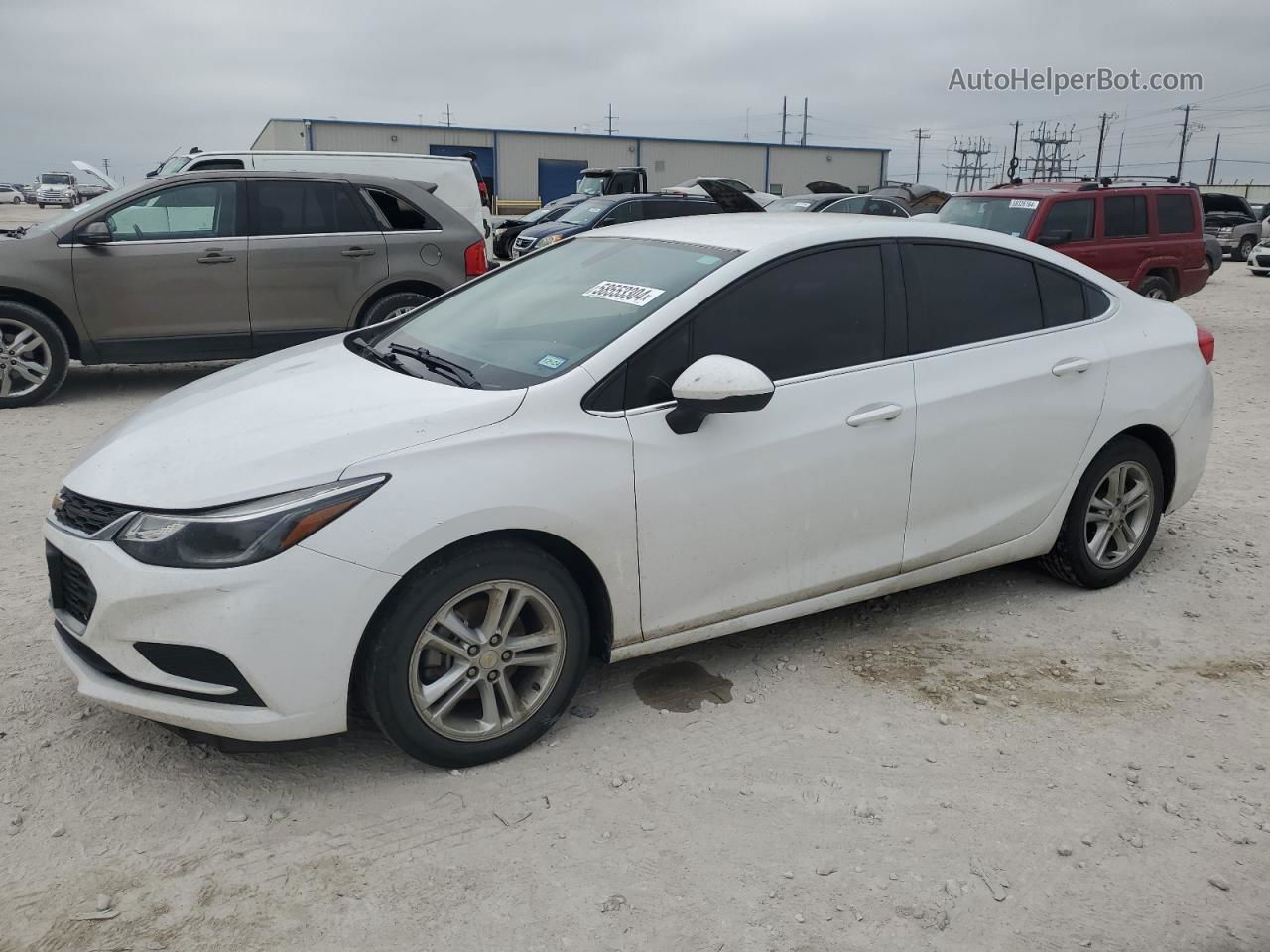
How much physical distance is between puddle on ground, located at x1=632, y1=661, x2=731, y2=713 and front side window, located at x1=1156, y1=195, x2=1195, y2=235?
431 inches

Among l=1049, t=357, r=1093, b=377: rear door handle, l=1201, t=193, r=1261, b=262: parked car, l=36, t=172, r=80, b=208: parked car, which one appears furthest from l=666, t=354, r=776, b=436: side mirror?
l=36, t=172, r=80, b=208: parked car

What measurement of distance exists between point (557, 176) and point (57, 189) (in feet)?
109

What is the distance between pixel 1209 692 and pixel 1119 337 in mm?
1474

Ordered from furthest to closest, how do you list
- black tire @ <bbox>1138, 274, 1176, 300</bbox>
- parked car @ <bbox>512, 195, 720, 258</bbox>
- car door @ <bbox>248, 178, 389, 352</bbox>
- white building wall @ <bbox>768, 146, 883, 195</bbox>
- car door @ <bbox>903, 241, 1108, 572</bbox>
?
white building wall @ <bbox>768, 146, 883, 195</bbox> < parked car @ <bbox>512, 195, 720, 258</bbox> < black tire @ <bbox>1138, 274, 1176, 300</bbox> < car door @ <bbox>248, 178, 389, 352</bbox> < car door @ <bbox>903, 241, 1108, 572</bbox>

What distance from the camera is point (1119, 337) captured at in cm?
429

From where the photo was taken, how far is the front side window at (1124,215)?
38.6ft

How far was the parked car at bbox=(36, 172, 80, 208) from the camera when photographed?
56.2 m

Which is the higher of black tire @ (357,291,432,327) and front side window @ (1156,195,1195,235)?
front side window @ (1156,195,1195,235)

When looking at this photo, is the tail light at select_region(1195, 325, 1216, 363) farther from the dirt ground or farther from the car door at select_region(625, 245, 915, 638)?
the car door at select_region(625, 245, 915, 638)

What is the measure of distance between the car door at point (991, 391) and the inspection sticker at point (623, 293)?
1.01 m

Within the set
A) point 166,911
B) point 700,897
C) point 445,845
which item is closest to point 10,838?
point 166,911

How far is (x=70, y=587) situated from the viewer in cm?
302

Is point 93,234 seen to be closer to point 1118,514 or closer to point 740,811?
point 740,811

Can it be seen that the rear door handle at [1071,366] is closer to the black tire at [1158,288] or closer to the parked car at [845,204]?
the black tire at [1158,288]
